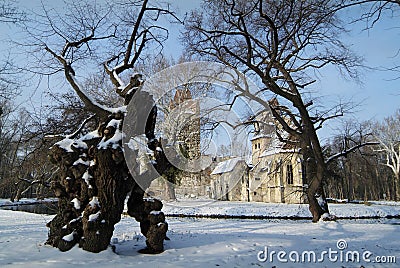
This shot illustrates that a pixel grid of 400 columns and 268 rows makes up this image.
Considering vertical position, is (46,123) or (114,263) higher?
(46,123)

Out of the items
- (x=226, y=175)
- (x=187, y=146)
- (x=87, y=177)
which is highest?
(x=187, y=146)

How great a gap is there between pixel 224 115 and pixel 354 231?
4993mm

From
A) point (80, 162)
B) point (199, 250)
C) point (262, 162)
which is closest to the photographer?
point (199, 250)

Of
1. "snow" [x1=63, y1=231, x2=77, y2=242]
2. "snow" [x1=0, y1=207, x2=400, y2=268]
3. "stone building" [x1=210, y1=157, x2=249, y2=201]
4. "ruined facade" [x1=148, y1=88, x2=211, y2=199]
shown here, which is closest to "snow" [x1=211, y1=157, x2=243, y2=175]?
"stone building" [x1=210, y1=157, x2=249, y2=201]

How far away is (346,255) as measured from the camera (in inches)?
226

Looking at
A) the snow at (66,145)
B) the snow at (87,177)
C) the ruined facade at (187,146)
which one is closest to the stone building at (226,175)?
the ruined facade at (187,146)

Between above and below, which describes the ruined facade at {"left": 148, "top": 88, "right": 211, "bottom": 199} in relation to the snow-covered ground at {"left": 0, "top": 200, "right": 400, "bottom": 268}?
above

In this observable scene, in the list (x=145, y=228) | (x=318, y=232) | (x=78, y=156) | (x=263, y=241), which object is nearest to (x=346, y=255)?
(x=263, y=241)

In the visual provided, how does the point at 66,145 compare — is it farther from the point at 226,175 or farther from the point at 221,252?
the point at 226,175

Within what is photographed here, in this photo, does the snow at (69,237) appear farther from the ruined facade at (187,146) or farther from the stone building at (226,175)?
the stone building at (226,175)

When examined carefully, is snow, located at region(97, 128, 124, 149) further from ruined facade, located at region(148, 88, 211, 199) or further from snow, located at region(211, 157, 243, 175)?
snow, located at region(211, 157, 243, 175)

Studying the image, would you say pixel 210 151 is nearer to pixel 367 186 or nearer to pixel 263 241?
pixel 263 241

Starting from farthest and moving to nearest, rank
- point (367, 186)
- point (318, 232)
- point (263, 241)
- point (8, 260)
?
1. point (367, 186)
2. point (318, 232)
3. point (263, 241)
4. point (8, 260)

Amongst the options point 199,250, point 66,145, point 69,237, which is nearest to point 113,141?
point 66,145
